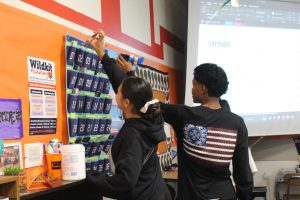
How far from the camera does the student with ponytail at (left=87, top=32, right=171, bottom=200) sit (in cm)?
142

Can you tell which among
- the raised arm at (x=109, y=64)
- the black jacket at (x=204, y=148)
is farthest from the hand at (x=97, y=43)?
the black jacket at (x=204, y=148)

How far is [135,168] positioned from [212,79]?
2.31 ft

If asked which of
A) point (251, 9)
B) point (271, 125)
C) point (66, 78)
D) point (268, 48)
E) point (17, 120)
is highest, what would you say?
point (251, 9)

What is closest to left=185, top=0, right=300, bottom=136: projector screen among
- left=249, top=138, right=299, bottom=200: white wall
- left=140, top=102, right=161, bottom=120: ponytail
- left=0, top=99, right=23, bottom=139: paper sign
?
left=249, top=138, right=299, bottom=200: white wall

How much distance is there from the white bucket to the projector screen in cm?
211

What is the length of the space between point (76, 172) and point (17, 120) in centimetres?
33

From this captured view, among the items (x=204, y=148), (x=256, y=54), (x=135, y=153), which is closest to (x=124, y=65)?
(x=204, y=148)

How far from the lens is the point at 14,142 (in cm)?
162

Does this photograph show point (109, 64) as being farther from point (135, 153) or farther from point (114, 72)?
point (135, 153)

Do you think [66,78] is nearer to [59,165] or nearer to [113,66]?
[113,66]

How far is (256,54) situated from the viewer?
3.85 meters

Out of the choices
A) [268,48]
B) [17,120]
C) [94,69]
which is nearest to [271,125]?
[268,48]

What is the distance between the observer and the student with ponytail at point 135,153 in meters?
1.42

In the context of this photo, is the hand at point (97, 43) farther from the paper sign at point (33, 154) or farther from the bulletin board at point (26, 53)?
the paper sign at point (33, 154)
